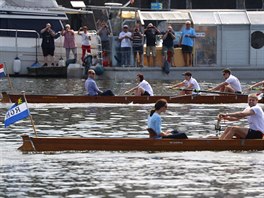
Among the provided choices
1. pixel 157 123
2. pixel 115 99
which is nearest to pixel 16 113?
pixel 157 123

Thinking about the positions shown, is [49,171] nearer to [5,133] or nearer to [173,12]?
[5,133]

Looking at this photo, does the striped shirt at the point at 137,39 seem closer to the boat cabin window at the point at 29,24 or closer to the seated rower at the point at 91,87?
the boat cabin window at the point at 29,24

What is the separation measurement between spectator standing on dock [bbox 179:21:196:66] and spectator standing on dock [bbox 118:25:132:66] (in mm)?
2313

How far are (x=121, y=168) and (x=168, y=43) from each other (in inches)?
1050

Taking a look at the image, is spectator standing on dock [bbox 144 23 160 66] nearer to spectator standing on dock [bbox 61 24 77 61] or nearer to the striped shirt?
the striped shirt

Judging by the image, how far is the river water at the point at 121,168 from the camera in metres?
22.9

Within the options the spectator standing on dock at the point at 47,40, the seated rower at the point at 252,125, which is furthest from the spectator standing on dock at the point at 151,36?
the seated rower at the point at 252,125

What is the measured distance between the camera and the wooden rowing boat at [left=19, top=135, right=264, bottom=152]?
91.1 feet

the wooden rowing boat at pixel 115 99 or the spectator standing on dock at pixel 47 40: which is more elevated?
the spectator standing on dock at pixel 47 40

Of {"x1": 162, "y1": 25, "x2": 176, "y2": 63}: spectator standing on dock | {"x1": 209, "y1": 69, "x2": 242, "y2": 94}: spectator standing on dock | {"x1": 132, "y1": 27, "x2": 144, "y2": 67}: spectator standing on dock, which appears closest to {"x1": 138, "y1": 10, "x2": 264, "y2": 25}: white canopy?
{"x1": 132, "y1": 27, "x2": 144, "y2": 67}: spectator standing on dock

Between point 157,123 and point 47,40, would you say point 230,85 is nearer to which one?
point 47,40

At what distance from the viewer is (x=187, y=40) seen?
52531 millimetres

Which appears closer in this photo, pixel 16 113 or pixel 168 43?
pixel 16 113

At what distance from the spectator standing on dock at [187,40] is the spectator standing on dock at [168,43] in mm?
526
